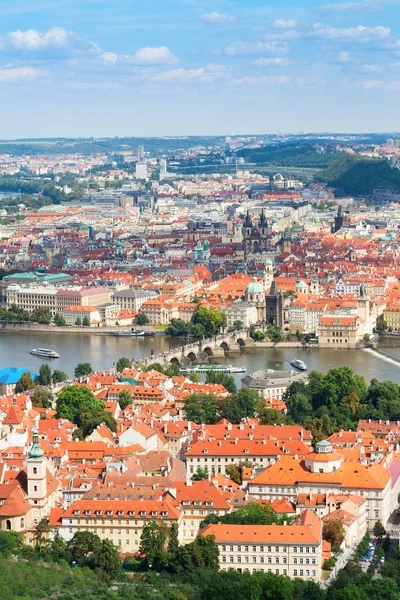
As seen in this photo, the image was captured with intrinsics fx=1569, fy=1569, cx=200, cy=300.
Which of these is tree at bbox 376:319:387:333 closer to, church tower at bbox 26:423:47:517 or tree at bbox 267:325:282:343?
tree at bbox 267:325:282:343

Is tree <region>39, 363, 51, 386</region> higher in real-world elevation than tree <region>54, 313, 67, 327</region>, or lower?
higher

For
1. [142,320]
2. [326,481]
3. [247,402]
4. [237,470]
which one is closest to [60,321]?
[142,320]

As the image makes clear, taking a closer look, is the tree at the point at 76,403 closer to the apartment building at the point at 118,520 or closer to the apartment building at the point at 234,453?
the apartment building at the point at 234,453

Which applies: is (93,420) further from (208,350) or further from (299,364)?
(208,350)

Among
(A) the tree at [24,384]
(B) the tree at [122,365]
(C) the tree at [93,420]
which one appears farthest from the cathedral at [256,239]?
(C) the tree at [93,420]

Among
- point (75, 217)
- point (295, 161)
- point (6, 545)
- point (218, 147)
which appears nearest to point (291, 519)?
point (6, 545)

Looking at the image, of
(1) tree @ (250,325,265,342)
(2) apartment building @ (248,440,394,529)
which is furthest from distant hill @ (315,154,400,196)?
(2) apartment building @ (248,440,394,529)
